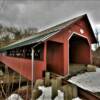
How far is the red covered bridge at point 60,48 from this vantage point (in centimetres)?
1210

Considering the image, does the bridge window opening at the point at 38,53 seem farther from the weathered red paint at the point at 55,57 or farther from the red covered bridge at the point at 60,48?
the weathered red paint at the point at 55,57

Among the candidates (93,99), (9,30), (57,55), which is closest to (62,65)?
(57,55)

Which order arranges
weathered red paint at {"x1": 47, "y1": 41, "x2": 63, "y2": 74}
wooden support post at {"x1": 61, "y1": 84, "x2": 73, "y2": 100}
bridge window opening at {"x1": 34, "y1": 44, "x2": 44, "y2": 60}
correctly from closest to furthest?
wooden support post at {"x1": 61, "y1": 84, "x2": 73, "y2": 100} < weathered red paint at {"x1": 47, "y1": 41, "x2": 63, "y2": 74} < bridge window opening at {"x1": 34, "y1": 44, "x2": 44, "y2": 60}

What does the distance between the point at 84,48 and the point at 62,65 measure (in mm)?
4111

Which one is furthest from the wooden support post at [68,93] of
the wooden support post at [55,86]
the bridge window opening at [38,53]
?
the bridge window opening at [38,53]

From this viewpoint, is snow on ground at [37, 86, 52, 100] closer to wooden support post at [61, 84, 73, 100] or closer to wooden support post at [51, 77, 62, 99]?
wooden support post at [51, 77, 62, 99]

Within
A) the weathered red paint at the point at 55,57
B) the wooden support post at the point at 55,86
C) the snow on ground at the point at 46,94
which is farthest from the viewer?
the weathered red paint at the point at 55,57

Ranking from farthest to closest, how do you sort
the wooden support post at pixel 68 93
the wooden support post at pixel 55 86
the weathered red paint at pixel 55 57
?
the weathered red paint at pixel 55 57, the wooden support post at pixel 55 86, the wooden support post at pixel 68 93

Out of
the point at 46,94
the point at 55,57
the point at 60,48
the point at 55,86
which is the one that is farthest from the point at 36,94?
the point at 55,57

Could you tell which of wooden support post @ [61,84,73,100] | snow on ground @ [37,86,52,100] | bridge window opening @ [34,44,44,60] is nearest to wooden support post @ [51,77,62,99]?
snow on ground @ [37,86,52,100]

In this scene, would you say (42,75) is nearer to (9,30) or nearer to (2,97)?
(2,97)

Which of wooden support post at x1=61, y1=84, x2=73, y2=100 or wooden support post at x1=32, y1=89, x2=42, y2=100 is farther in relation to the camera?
wooden support post at x1=32, y1=89, x2=42, y2=100

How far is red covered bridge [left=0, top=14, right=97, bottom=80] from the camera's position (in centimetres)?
1210

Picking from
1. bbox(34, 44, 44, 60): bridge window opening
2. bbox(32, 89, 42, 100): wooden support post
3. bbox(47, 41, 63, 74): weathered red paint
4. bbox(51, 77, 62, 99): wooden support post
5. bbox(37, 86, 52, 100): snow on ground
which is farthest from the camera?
bbox(34, 44, 44, 60): bridge window opening
